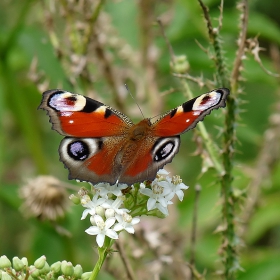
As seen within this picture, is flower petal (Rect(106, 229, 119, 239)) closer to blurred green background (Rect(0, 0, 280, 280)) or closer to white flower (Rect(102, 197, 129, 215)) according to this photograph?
white flower (Rect(102, 197, 129, 215))

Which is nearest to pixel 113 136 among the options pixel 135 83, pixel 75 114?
pixel 75 114

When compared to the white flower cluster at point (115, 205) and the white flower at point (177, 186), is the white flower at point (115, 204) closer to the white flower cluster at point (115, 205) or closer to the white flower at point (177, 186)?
the white flower cluster at point (115, 205)

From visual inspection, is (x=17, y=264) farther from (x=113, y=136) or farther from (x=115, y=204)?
(x=113, y=136)

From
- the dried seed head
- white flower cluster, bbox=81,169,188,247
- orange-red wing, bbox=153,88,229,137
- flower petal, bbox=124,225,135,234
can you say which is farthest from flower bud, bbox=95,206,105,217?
the dried seed head

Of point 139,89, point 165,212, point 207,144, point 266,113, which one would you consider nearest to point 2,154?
point 139,89

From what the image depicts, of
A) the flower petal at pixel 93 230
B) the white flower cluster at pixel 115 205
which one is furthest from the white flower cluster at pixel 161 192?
the flower petal at pixel 93 230
